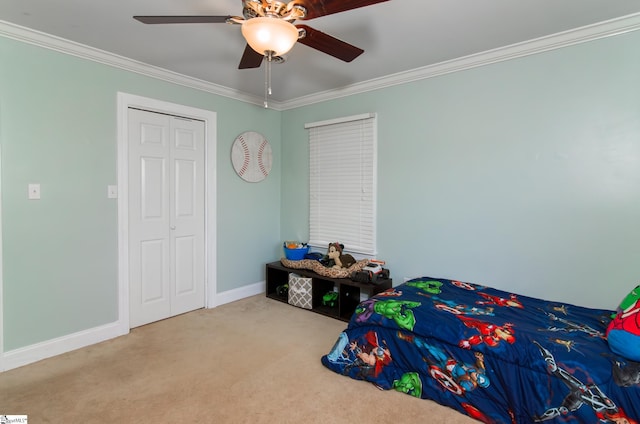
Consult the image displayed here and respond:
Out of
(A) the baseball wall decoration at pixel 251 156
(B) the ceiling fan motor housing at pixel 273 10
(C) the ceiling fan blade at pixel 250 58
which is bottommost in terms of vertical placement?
(A) the baseball wall decoration at pixel 251 156

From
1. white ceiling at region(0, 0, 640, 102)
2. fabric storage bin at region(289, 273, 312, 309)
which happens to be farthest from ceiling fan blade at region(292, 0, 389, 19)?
fabric storage bin at region(289, 273, 312, 309)

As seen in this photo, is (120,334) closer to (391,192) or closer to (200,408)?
(200,408)

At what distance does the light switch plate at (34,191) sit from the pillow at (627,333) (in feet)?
12.7

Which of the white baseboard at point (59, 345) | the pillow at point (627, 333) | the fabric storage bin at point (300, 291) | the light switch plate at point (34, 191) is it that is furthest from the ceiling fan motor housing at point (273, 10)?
the white baseboard at point (59, 345)

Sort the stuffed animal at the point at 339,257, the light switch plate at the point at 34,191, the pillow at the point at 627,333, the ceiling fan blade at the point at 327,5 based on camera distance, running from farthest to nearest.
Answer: the stuffed animal at the point at 339,257 → the light switch plate at the point at 34,191 → the pillow at the point at 627,333 → the ceiling fan blade at the point at 327,5

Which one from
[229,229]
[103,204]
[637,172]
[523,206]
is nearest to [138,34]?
[103,204]

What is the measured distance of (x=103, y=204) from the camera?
9.50 feet

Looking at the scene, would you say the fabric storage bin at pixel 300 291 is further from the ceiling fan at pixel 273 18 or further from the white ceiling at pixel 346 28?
the ceiling fan at pixel 273 18

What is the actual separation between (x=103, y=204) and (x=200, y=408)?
6.33 feet

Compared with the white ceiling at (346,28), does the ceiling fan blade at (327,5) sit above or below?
below

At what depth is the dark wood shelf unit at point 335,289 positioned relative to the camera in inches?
130

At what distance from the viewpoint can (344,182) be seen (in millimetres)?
3791

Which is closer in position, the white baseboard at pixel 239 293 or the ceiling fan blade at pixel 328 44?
the ceiling fan blade at pixel 328 44

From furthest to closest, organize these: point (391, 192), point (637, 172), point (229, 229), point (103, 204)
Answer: point (229, 229)
point (391, 192)
point (103, 204)
point (637, 172)
